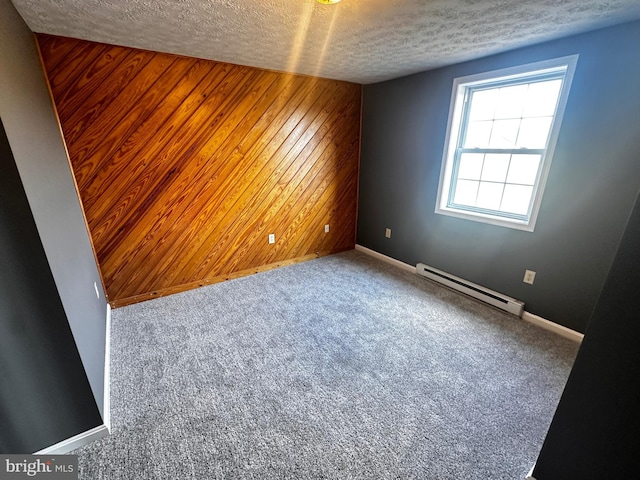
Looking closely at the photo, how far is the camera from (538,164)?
2.21 meters

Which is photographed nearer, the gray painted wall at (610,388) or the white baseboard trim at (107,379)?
the gray painted wall at (610,388)

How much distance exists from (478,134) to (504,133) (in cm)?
22

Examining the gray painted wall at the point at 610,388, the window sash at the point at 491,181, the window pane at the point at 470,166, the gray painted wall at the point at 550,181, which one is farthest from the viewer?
the window pane at the point at 470,166

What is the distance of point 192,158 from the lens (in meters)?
2.59

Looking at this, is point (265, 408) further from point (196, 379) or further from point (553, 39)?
point (553, 39)

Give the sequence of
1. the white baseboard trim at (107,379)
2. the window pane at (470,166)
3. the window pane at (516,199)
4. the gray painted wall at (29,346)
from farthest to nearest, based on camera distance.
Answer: the window pane at (470,166) < the window pane at (516,199) < the white baseboard trim at (107,379) < the gray painted wall at (29,346)

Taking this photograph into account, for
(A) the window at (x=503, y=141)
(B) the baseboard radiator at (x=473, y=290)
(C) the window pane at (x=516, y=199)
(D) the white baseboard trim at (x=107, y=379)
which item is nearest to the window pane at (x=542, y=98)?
(A) the window at (x=503, y=141)

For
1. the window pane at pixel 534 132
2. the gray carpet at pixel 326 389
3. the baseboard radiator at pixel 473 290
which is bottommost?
the gray carpet at pixel 326 389

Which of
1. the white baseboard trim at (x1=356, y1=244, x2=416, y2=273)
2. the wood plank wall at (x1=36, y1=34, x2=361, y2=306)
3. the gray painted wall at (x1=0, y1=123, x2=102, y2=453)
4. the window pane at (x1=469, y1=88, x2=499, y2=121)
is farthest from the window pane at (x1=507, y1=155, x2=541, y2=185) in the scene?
the gray painted wall at (x1=0, y1=123, x2=102, y2=453)

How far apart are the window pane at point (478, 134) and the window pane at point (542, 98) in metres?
0.30

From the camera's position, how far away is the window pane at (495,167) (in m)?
2.46

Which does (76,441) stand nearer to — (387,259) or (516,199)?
(387,259)

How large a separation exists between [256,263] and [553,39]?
327 cm
